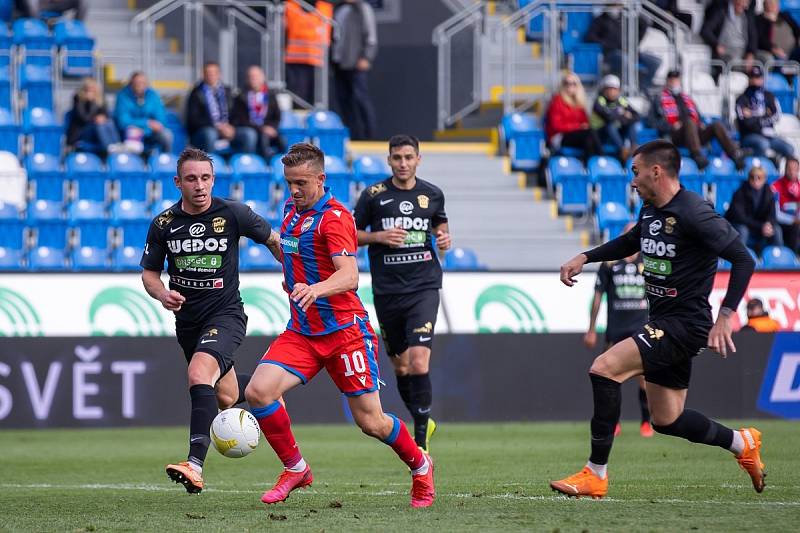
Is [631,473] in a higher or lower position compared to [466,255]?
lower

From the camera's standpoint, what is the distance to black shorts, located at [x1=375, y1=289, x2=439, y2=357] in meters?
11.4

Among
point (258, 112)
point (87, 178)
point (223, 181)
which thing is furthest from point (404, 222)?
point (258, 112)

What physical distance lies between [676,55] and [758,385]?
300 inches

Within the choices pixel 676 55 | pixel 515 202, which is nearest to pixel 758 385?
pixel 515 202

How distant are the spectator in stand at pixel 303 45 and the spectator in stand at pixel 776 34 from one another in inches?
302

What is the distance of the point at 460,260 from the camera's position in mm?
18516

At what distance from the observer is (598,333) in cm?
1656

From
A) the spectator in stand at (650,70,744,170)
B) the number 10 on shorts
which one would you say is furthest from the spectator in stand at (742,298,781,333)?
the number 10 on shorts

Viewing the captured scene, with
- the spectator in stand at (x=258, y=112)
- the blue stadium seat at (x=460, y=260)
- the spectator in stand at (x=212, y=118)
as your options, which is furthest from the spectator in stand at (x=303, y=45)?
the blue stadium seat at (x=460, y=260)

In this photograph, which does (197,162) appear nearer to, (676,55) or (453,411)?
(453,411)

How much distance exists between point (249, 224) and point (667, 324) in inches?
111

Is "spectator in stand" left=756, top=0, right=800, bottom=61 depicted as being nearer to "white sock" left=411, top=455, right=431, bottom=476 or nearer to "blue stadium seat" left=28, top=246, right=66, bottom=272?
"blue stadium seat" left=28, top=246, right=66, bottom=272

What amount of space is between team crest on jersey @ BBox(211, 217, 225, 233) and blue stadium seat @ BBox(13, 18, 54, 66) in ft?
39.6

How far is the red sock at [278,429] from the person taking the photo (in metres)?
8.11
